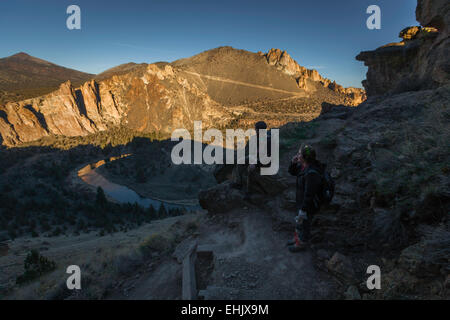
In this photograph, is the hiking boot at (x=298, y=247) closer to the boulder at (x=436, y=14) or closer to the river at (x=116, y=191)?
the boulder at (x=436, y=14)

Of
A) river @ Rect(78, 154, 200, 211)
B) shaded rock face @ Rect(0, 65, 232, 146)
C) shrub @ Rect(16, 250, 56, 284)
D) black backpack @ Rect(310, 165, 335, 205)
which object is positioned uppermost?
shaded rock face @ Rect(0, 65, 232, 146)

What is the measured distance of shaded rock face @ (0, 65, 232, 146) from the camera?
212ft

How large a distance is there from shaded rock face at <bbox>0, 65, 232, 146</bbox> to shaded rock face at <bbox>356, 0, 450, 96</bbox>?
192 feet

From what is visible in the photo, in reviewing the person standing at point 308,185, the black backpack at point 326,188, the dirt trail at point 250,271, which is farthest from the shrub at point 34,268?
the black backpack at point 326,188

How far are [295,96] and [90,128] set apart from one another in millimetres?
86020

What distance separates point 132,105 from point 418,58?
258 ft

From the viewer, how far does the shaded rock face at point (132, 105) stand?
64750 millimetres

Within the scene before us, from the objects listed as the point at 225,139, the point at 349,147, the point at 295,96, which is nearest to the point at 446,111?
the point at 349,147

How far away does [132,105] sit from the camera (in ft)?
251

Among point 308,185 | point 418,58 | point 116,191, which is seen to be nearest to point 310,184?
point 308,185

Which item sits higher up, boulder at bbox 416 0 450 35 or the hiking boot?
boulder at bbox 416 0 450 35

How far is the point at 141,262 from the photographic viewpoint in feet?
A: 20.6

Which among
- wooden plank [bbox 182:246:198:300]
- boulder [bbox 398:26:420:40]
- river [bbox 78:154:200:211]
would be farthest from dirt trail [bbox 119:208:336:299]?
river [bbox 78:154:200:211]

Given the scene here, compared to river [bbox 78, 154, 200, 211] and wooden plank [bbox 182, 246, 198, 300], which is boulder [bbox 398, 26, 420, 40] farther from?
river [bbox 78, 154, 200, 211]
